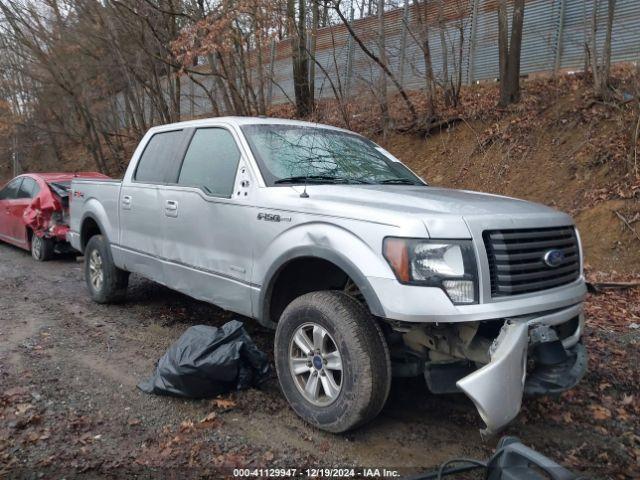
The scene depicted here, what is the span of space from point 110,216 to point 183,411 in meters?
3.00

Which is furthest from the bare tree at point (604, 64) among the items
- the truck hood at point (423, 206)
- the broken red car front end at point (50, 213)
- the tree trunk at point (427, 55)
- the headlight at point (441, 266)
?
the broken red car front end at point (50, 213)

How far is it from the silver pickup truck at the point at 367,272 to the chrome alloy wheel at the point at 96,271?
1.87 metres

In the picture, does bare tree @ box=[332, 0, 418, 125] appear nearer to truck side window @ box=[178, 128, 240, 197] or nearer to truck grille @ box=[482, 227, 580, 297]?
truck side window @ box=[178, 128, 240, 197]

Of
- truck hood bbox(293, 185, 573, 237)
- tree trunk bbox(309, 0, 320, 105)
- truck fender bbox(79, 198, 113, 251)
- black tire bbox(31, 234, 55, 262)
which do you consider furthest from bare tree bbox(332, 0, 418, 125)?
truck hood bbox(293, 185, 573, 237)

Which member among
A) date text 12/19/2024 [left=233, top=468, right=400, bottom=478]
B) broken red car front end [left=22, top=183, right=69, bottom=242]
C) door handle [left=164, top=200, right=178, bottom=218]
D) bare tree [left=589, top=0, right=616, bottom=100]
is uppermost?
bare tree [left=589, top=0, right=616, bottom=100]

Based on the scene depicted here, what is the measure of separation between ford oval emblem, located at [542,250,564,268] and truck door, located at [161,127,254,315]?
1.97 meters

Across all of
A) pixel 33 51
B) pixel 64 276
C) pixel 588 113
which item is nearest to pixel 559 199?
pixel 588 113

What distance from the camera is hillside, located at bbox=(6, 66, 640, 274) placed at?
7715mm

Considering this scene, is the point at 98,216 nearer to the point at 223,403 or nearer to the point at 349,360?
the point at 223,403

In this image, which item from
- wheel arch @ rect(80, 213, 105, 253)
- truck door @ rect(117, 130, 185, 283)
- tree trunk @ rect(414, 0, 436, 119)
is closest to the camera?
truck door @ rect(117, 130, 185, 283)

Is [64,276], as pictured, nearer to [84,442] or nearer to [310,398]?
[84,442]

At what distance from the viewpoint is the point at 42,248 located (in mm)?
9281

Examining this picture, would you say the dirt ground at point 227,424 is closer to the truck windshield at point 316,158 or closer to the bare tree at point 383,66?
the truck windshield at point 316,158

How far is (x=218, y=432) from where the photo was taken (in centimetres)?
337
